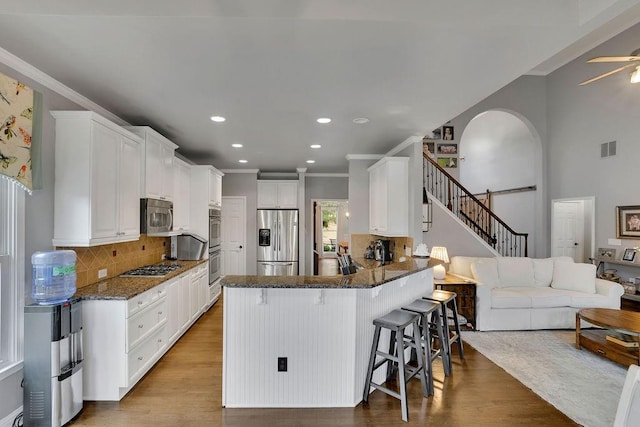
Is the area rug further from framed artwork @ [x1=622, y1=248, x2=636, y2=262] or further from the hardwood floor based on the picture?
framed artwork @ [x1=622, y1=248, x2=636, y2=262]

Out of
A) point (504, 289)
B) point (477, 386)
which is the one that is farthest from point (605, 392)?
point (504, 289)

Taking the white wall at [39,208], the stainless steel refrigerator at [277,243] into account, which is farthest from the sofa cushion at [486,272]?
the white wall at [39,208]

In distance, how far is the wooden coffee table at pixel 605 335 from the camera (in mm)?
3328

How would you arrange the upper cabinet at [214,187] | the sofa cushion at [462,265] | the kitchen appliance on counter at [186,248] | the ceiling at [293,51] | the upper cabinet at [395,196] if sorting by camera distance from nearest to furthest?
the ceiling at [293,51] < the upper cabinet at [395,196] < the kitchen appliance on counter at [186,248] < the sofa cushion at [462,265] < the upper cabinet at [214,187]

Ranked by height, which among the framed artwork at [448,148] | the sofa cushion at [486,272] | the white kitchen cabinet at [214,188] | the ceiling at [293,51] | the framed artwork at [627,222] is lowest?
the sofa cushion at [486,272]

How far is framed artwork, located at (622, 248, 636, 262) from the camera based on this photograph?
218 inches

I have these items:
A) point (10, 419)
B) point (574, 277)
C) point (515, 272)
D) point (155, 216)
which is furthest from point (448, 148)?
point (10, 419)

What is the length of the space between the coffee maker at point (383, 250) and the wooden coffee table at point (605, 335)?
247cm

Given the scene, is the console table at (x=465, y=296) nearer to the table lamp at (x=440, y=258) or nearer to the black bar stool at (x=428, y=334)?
the table lamp at (x=440, y=258)

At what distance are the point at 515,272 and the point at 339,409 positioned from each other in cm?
392

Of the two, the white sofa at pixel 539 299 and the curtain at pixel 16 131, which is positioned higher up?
the curtain at pixel 16 131

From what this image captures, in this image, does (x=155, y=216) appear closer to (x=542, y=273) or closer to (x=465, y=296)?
(x=465, y=296)

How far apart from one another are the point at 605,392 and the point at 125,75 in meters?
4.94

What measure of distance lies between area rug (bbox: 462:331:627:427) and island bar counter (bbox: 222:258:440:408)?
178 cm
